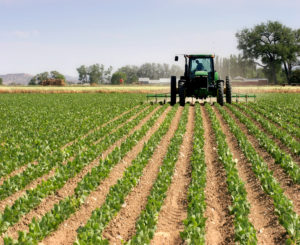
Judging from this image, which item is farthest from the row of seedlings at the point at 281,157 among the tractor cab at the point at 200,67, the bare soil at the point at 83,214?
the tractor cab at the point at 200,67

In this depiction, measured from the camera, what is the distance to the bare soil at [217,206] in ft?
15.9

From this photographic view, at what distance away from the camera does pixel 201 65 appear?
18.9m

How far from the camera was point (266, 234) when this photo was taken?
4.88 meters

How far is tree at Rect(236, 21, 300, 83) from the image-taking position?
72.7 meters

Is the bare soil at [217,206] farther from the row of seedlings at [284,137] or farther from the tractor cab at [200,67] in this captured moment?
the tractor cab at [200,67]

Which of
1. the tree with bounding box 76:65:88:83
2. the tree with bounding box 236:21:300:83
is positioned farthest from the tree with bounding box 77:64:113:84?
the tree with bounding box 236:21:300:83

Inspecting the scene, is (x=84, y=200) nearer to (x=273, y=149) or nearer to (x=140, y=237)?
(x=140, y=237)

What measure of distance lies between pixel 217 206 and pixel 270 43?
76.2 meters

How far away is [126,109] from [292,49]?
203ft

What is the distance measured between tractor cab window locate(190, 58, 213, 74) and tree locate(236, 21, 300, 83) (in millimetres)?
59196

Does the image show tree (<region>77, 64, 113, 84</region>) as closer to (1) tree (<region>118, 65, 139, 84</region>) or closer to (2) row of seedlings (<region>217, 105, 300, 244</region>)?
(1) tree (<region>118, 65, 139, 84</region>)

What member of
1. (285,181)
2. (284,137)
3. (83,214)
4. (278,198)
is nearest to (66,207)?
(83,214)

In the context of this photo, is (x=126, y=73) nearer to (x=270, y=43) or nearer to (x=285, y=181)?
(x=270, y=43)

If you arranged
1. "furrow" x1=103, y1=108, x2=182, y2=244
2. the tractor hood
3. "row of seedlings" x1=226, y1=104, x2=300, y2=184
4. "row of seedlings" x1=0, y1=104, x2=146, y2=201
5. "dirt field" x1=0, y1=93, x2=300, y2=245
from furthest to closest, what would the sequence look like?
1. the tractor hood
2. "row of seedlings" x1=226, y1=104, x2=300, y2=184
3. "row of seedlings" x1=0, y1=104, x2=146, y2=201
4. "furrow" x1=103, y1=108, x2=182, y2=244
5. "dirt field" x1=0, y1=93, x2=300, y2=245
